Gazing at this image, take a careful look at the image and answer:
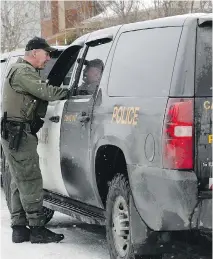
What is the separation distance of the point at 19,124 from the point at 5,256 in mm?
1188

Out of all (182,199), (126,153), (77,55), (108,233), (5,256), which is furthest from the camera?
(77,55)

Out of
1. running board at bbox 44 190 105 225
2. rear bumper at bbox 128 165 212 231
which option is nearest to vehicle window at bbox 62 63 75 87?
running board at bbox 44 190 105 225

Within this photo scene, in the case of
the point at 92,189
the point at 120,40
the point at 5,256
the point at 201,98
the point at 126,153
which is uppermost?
the point at 120,40

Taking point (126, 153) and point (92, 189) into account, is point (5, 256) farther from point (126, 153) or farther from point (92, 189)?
point (126, 153)

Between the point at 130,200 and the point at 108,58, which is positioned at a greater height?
the point at 108,58

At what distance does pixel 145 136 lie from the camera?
4.54 meters

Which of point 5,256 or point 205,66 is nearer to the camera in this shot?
point 205,66

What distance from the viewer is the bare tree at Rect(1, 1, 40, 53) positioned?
2634 centimetres

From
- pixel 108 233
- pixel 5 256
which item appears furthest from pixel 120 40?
pixel 5 256

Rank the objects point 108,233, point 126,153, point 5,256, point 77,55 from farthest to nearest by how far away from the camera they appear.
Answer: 1. point 77,55
2. point 5,256
3. point 108,233
4. point 126,153

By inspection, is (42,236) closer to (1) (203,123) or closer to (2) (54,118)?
(2) (54,118)

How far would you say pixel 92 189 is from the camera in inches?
221

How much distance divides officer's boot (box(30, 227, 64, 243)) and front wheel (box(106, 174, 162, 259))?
124 cm

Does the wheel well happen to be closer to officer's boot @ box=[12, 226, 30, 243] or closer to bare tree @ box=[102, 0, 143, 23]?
officer's boot @ box=[12, 226, 30, 243]
